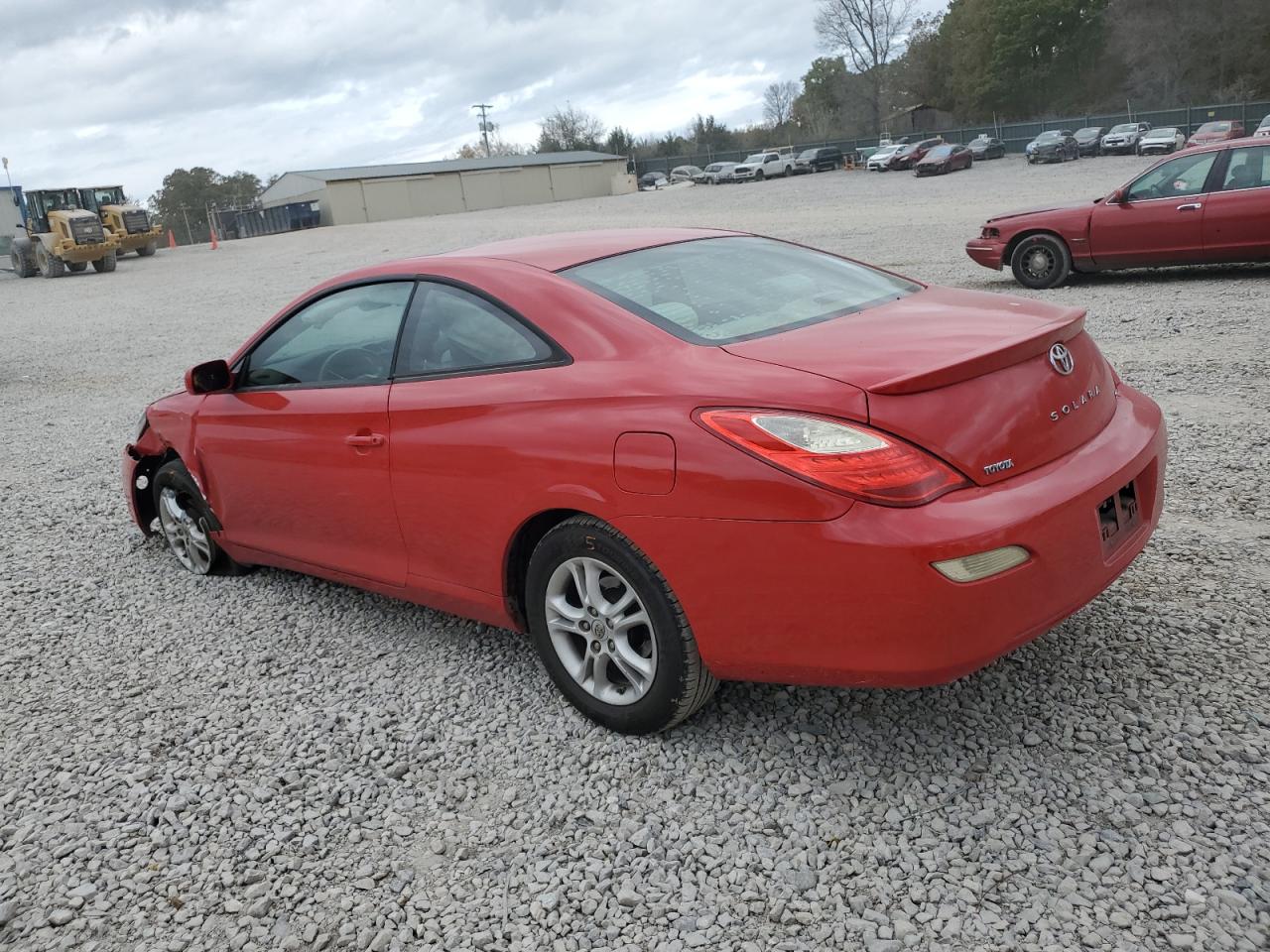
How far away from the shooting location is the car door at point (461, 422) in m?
3.21

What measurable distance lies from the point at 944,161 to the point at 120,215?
31.2 metres

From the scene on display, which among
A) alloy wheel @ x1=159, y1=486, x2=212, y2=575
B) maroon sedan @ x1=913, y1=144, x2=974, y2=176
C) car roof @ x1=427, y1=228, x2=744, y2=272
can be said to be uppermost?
maroon sedan @ x1=913, y1=144, x2=974, y2=176

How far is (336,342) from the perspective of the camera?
13.3 feet

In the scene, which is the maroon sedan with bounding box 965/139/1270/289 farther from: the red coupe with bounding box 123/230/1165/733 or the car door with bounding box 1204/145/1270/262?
the red coupe with bounding box 123/230/1165/733

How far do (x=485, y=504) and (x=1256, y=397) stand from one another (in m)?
5.12

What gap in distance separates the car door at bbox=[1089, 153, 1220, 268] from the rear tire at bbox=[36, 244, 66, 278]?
101 feet

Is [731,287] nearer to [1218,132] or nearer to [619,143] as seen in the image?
[1218,132]

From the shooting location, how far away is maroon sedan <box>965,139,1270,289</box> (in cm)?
1027

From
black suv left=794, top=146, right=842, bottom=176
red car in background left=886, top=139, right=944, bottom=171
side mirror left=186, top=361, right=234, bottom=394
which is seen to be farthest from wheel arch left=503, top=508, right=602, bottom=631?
black suv left=794, top=146, right=842, bottom=176

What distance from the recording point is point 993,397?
2.69 meters

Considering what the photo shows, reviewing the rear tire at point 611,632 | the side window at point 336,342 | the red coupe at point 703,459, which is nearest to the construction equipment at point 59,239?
the side window at point 336,342

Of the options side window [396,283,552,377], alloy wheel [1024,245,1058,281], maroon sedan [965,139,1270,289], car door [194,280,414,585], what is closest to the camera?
side window [396,283,552,377]

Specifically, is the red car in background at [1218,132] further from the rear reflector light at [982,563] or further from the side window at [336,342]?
the rear reflector light at [982,563]

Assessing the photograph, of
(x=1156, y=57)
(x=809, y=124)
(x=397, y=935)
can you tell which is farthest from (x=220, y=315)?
(x=809, y=124)
